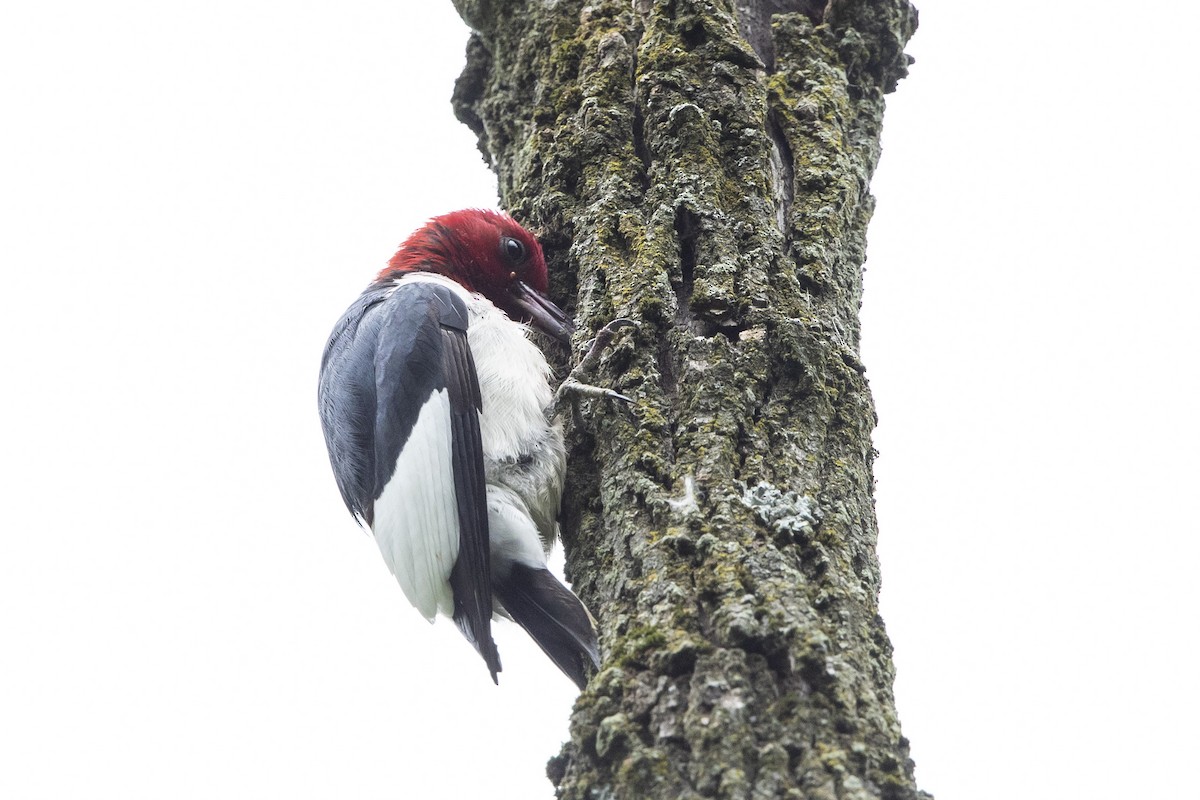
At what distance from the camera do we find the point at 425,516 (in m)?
2.82

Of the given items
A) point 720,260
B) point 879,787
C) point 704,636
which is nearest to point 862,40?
point 720,260

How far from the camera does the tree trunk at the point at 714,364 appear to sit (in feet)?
5.93

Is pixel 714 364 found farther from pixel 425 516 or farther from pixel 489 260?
pixel 489 260

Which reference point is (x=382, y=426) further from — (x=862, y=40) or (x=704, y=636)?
(x=862, y=40)

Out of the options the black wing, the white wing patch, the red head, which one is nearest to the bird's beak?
the red head

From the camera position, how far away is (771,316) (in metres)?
2.50

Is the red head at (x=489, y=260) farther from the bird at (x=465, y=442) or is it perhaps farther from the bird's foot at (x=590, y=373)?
the bird's foot at (x=590, y=373)

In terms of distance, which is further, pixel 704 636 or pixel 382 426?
pixel 382 426

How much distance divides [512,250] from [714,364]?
1.01 meters

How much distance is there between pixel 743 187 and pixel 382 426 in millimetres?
1064

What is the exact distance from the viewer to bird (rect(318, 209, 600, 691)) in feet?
8.84

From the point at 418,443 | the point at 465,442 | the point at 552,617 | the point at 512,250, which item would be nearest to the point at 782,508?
the point at 552,617

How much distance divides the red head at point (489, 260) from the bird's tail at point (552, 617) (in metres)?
0.72

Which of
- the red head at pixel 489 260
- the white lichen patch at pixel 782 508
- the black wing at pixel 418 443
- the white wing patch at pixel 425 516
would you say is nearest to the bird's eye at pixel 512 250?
the red head at pixel 489 260
